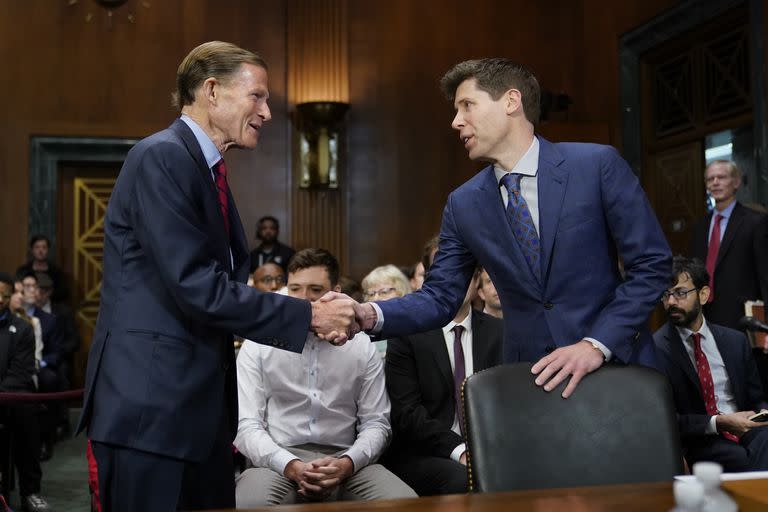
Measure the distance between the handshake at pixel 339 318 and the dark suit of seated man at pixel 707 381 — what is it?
1.24 metres

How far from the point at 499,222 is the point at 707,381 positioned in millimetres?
1435

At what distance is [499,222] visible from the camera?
217 cm

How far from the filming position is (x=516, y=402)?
165 centimetres

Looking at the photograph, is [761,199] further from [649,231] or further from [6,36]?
[6,36]

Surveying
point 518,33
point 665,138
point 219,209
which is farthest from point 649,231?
point 518,33

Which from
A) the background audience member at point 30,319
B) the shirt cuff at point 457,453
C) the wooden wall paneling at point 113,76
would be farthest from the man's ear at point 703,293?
the wooden wall paneling at point 113,76

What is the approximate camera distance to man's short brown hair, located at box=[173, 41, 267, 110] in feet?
6.86

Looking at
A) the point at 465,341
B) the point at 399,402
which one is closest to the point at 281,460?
the point at 399,402

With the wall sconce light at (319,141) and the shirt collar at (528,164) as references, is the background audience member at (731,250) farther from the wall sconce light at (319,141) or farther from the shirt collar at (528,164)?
the wall sconce light at (319,141)

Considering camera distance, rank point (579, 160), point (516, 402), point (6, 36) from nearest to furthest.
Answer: point (516, 402) < point (579, 160) < point (6, 36)

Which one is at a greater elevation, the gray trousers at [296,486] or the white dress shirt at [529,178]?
the white dress shirt at [529,178]

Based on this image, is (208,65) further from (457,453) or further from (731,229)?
(731,229)

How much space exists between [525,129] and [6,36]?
667 cm

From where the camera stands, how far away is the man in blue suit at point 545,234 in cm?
204
